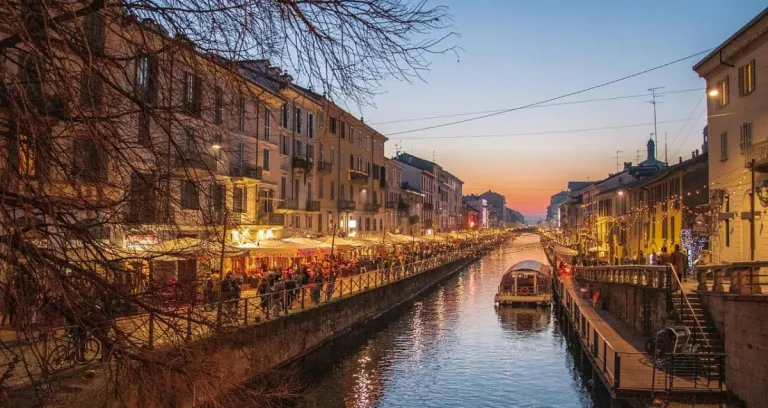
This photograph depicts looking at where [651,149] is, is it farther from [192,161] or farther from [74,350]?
[192,161]

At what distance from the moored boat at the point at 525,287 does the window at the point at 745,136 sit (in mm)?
16773

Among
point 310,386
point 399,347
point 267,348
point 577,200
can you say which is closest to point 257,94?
point 267,348

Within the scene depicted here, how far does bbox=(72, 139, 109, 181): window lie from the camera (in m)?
4.28

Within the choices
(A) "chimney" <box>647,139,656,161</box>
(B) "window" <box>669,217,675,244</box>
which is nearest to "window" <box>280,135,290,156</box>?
(B) "window" <box>669,217,675,244</box>

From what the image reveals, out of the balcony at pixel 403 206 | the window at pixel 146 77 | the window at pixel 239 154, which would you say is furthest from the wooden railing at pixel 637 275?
the balcony at pixel 403 206

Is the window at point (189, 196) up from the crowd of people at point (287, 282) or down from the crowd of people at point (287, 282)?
up

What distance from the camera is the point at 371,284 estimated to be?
117 feet

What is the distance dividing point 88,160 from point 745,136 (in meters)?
28.1

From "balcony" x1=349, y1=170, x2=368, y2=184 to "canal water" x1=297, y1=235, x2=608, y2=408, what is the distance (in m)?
21.7

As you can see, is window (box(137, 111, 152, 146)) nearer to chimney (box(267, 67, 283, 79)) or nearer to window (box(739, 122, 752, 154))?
chimney (box(267, 67, 283, 79))

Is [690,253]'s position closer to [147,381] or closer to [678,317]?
[678,317]

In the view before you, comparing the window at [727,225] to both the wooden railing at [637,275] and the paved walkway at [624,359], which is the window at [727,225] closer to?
the wooden railing at [637,275]

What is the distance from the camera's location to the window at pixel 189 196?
5.00 m

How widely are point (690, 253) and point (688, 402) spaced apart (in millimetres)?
23058
